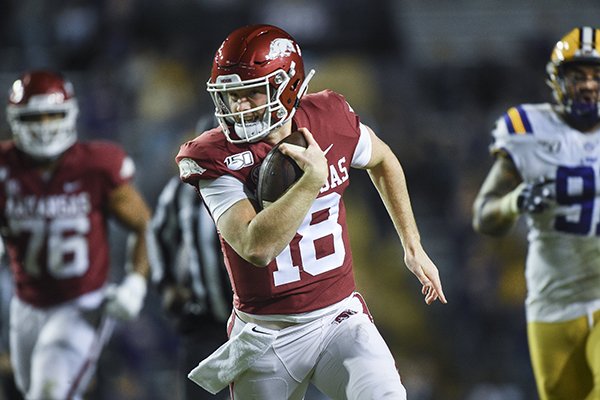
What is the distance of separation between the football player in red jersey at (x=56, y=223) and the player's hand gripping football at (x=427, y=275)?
2052mm

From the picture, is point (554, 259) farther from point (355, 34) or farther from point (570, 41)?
point (355, 34)

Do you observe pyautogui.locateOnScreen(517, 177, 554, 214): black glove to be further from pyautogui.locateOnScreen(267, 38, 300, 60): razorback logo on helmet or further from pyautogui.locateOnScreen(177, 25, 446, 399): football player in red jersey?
pyautogui.locateOnScreen(267, 38, 300, 60): razorback logo on helmet

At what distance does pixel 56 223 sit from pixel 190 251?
0.68 metres

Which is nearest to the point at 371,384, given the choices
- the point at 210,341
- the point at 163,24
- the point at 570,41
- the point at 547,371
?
the point at 547,371

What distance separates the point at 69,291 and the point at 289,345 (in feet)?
6.99

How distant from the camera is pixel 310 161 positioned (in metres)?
3.12

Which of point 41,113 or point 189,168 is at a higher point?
point 189,168

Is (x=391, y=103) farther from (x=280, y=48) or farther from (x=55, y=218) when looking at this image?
(x=280, y=48)

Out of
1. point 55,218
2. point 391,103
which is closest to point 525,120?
point 55,218

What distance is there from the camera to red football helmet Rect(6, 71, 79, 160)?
16.9ft

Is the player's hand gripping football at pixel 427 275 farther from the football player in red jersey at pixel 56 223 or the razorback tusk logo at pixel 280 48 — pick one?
the football player in red jersey at pixel 56 223

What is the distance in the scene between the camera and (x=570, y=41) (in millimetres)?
4301

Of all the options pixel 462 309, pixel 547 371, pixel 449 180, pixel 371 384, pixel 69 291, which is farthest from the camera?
pixel 449 180

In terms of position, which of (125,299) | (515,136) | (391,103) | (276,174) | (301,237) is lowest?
(391,103)
